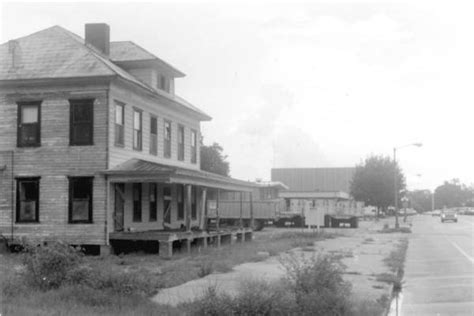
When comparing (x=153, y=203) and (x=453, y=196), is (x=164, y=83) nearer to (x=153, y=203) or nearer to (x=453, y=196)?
(x=153, y=203)

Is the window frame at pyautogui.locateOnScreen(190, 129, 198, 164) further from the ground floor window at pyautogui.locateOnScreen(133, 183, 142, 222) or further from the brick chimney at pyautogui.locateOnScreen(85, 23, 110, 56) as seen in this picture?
the ground floor window at pyautogui.locateOnScreen(133, 183, 142, 222)

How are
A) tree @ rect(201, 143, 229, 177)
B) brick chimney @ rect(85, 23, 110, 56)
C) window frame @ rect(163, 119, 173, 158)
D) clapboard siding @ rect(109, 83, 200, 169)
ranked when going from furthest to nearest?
1. tree @ rect(201, 143, 229, 177)
2. window frame @ rect(163, 119, 173, 158)
3. brick chimney @ rect(85, 23, 110, 56)
4. clapboard siding @ rect(109, 83, 200, 169)

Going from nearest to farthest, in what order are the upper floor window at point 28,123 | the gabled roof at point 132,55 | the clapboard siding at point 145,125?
the clapboard siding at point 145,125
the upper floor window at point 28,123
the gabled roof at point 132,55

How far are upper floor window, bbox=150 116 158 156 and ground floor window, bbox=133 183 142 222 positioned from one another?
6.16ft

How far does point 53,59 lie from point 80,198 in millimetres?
5257

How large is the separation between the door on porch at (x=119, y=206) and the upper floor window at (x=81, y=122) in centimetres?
196

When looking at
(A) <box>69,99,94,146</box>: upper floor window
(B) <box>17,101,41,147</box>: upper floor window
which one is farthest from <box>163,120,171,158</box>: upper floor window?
(B) <box>17,101,41,147</box>: upper floor window

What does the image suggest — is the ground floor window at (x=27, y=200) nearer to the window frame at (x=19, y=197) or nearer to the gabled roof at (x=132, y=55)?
the window frame at (x=19, y=197)

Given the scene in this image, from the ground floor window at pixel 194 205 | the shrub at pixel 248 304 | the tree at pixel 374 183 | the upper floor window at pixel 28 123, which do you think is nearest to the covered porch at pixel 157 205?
the ground floor window at pixel 194 205

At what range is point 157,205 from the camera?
1069 inches

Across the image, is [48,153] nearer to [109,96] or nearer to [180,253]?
[109,96]

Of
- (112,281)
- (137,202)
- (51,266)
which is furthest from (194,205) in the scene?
(112,281)

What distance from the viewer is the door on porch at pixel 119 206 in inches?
904

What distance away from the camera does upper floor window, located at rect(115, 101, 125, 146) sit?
75.9ft
